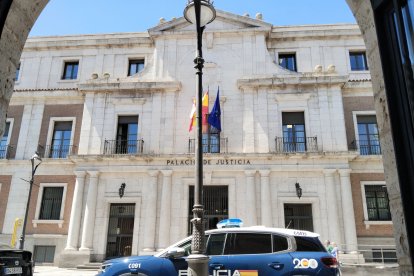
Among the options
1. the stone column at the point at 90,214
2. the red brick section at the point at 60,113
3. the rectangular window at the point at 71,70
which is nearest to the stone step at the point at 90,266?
the stone column at the point at 90,214

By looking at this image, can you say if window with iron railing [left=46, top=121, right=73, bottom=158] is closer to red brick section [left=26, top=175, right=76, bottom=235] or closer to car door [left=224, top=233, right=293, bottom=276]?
red brick section [left=26, top=175, right=76, bottom=235]

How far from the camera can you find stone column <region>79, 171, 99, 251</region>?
65.2 ft

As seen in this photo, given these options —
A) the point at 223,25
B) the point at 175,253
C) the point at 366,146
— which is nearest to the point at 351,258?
the point at 366,146

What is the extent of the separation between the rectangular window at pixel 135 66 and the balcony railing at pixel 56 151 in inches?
260

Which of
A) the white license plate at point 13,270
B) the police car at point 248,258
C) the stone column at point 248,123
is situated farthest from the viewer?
the stone column at point 248,123

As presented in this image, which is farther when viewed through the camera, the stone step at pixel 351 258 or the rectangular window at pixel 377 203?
the rectangular window at pixel 377 203

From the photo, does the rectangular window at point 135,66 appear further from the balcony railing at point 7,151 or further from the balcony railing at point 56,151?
the balcony railing at point 7,151

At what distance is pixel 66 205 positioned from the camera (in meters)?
21.8

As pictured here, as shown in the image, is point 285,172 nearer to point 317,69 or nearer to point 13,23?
point 317,69

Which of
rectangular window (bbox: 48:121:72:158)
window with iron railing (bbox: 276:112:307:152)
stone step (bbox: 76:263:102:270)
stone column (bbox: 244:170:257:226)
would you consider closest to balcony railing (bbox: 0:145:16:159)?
rectangular window (bbox: 48:121:72:158)

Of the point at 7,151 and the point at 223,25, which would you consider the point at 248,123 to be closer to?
the point at 223,25

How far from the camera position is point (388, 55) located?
3.12 metres

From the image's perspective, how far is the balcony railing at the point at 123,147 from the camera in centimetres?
2183

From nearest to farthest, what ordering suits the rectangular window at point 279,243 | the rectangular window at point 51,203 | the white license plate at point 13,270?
the rectangular window at point 279,243 → the white license plate at point 13,270 → the rectangular window at point 51,203
